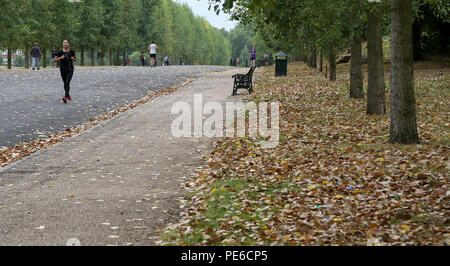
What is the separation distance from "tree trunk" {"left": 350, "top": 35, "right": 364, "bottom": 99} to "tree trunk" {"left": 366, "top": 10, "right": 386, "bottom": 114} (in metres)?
3.38

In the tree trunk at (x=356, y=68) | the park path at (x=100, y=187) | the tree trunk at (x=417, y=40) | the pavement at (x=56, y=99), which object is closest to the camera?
the park path at (x=100, y=187)

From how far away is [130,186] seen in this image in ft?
28.6

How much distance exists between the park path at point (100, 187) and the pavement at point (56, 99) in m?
1.76

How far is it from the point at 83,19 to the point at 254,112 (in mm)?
43470

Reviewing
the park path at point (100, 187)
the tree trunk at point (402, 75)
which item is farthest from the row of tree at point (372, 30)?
the park path at point (100, 187)

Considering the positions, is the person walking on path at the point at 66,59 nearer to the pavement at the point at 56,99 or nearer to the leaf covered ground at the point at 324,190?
the pavement at the point at 56,99

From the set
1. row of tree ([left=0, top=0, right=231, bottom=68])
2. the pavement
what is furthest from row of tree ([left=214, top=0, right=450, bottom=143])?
row of tree ([left=0, top=0, right=231, bottom=68])

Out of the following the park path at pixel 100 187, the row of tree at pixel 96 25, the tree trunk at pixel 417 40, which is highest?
the row of tree at pixel 96 25

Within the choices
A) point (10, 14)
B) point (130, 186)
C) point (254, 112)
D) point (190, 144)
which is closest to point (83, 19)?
point (10, 14)

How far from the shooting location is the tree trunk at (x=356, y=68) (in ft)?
59.9

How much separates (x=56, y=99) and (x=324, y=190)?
14843 mm

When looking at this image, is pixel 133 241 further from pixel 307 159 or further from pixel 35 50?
pixel 35 50

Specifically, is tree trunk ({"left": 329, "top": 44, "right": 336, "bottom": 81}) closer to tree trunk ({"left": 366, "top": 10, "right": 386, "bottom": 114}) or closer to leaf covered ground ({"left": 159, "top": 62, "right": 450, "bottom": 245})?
tree trunk ({"left": 366, "top": 10, "right": 386, "bottom": 114})

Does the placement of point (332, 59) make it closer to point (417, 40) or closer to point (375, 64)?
point (375, 64)
